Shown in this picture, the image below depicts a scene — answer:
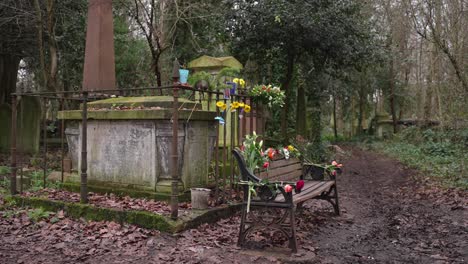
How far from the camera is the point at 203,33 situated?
16.4 meters

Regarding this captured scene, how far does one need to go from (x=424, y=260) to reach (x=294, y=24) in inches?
366

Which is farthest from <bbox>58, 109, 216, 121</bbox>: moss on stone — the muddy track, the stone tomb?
the muddy track

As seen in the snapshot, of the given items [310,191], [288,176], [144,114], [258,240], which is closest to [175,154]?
[144,114]

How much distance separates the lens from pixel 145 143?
241 inches

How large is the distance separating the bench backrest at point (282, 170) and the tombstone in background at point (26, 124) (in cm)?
803

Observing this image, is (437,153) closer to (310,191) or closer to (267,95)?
(267,95)

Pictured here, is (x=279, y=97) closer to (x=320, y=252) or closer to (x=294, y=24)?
(x=320, y=252)

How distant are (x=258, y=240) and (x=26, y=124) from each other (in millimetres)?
9930

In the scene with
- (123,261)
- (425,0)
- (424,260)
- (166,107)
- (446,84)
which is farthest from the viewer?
(446,84)

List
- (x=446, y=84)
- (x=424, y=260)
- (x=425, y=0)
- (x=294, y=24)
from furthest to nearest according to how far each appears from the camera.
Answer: (x=446, y=84)
(x=294, y=24)
(x=425, y=0)
(x=424, y=260)

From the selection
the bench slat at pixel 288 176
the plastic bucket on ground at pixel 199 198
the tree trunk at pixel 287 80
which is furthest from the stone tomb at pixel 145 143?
the tree trunk at pixel 287 80

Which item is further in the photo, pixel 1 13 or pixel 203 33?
pixel 203 33

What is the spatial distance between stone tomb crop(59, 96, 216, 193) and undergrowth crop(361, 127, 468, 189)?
19.7 feet

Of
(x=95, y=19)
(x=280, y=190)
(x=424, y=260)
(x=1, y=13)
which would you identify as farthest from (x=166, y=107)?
(x=1, y=13)
